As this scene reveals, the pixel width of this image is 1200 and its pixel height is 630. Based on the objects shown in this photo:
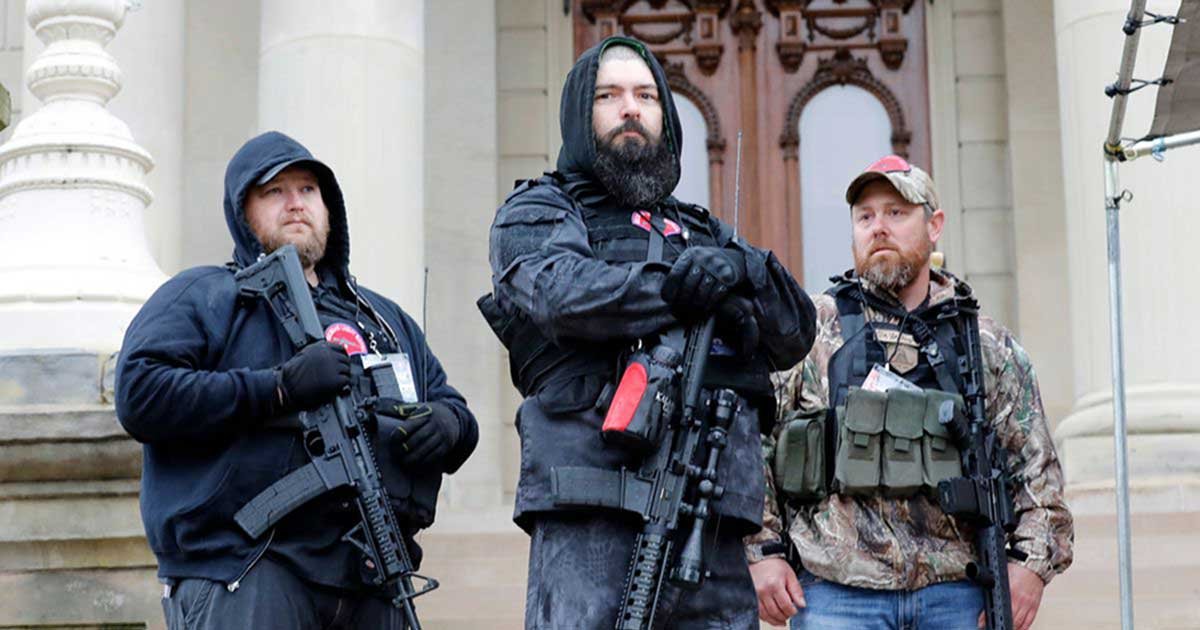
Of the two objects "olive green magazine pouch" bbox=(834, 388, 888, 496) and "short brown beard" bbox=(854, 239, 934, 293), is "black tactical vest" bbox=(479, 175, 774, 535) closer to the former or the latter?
"olive green magazine pouch" bbox=(834, 388, 888, 496)

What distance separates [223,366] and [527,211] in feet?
3.06

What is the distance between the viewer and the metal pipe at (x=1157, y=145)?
5.83 metres

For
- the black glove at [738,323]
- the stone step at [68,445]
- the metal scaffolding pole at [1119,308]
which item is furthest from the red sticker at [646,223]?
the stone step at [68,445]

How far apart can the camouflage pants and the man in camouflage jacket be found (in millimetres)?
750

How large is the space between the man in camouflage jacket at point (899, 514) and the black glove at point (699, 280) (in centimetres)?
113

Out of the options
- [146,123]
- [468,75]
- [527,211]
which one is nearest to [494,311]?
[527,211]

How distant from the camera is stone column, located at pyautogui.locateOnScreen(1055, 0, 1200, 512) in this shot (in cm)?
943

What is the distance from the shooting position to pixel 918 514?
511 cm

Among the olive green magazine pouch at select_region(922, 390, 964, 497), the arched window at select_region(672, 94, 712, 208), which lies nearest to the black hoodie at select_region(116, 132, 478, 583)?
the olive green magazine pouch at select_region(922, 390, 964, 497)

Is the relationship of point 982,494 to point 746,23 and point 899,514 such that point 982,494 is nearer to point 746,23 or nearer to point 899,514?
point 899,514

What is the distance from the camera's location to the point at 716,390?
14.2 feet

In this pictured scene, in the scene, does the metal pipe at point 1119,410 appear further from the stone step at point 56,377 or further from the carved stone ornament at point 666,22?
the carved stone ornament at point 666,22

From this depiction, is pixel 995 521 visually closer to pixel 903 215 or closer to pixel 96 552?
pixel 903 215

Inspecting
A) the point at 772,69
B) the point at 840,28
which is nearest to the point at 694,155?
the point at 772,69
